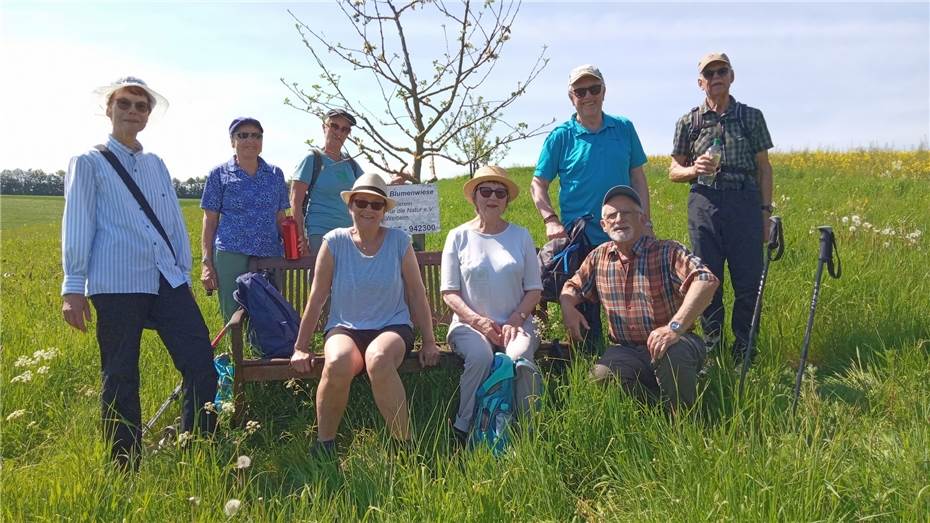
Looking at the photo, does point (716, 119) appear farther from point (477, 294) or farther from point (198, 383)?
point (198, 383)

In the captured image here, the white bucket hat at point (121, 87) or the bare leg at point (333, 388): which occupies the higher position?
the white bucket hat at point (121, 87)

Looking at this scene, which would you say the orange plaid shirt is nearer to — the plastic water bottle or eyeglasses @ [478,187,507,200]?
eyeglasses @ [478,187,507,200]

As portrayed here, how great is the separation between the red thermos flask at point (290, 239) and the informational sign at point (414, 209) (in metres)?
0.69

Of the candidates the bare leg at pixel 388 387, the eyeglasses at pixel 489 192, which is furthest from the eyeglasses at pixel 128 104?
the eyeglasses at pixel 489 192

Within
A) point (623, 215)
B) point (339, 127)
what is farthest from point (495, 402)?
point (339, 127)

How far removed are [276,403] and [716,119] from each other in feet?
11.9

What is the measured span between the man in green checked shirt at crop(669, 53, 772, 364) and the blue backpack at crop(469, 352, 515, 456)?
5.28 feet

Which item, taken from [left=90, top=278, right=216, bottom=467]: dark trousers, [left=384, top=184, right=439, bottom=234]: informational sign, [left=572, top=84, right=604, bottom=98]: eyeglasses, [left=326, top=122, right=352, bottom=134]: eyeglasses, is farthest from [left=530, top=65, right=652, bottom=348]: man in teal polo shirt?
[left=90, top=278, right=216, bottom=467]: dark trousers

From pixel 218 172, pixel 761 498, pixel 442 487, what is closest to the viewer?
pixel 761 498

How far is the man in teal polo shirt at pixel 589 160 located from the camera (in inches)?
172

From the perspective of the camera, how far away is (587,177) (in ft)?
14.5

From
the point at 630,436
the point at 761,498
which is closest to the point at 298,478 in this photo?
the point at 630,436

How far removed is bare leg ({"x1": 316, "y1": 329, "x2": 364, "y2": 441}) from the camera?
362 centimetres

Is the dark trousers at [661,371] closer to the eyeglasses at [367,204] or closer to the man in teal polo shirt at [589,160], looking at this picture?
the man in teal polo shirt at [589,160]
